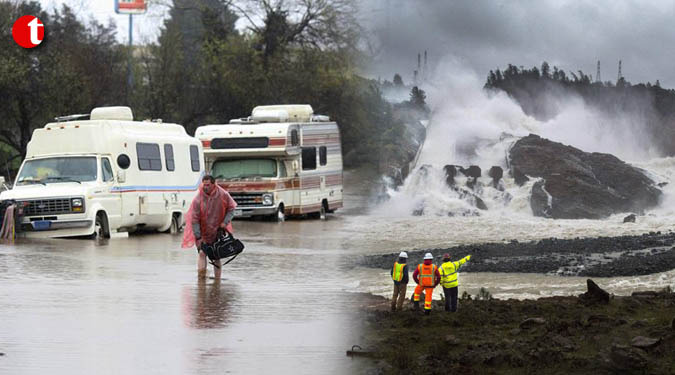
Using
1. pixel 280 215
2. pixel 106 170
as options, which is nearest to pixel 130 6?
pixel 280 215

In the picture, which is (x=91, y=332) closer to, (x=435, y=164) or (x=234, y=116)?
(x=435, y=164)

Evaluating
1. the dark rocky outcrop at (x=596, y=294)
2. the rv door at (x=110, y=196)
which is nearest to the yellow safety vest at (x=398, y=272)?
the dark rocky outcrop at (x=596, y=294)

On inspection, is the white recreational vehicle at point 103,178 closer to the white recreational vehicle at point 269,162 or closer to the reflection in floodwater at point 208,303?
the white recreational vehicle at point 269,162

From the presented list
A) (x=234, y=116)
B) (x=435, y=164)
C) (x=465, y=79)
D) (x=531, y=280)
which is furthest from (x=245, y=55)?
(x=531, y=280)

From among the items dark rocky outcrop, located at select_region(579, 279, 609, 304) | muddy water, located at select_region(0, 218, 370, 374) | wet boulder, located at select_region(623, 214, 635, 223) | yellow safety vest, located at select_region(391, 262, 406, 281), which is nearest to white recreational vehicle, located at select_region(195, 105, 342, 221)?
wet boulder, located at select_region(623, 214, 635, 223)

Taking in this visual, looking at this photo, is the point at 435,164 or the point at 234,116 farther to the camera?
the point at 234,116

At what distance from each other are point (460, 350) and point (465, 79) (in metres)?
12.0

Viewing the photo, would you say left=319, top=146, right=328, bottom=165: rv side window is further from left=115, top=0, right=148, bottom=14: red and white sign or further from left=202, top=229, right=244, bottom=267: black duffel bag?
left=115, top=0, right=148, bottom=14: red and white sign

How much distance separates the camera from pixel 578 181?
1049 inches

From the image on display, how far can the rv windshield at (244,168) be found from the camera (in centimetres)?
3316

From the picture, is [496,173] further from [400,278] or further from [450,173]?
[400,278]

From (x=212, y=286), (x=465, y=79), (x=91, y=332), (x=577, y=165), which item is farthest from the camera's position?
(x=577, y=165)

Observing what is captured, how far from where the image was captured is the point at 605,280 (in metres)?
16.9

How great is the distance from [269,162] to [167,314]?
21470 mm
